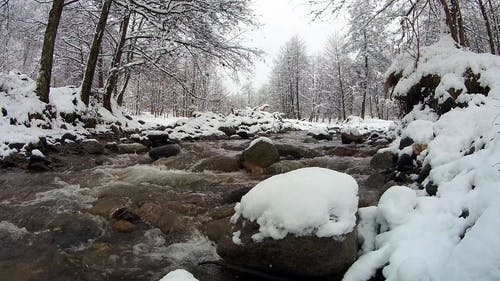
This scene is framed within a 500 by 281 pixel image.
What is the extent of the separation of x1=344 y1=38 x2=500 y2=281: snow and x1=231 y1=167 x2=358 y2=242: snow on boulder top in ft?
0.98

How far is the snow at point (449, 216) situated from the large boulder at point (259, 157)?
2.75m

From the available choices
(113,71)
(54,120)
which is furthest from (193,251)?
(113,71)

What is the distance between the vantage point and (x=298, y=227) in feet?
8.97

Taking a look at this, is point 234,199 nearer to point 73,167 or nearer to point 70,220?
point 70,220

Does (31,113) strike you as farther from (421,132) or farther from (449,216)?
(449,216)

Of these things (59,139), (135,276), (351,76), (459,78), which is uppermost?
(351,76)

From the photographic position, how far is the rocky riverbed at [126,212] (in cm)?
332

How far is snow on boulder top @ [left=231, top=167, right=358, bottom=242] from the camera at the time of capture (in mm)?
2744

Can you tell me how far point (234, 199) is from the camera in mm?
4855

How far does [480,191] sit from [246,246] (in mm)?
1730

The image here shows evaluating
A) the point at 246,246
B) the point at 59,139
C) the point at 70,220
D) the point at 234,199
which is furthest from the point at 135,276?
the point at 59,139

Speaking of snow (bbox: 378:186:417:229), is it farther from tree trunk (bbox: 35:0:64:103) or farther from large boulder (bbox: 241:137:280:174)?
tree trunk (bbox: 35:0:64:103)

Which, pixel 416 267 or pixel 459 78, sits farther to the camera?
pixel 459 78

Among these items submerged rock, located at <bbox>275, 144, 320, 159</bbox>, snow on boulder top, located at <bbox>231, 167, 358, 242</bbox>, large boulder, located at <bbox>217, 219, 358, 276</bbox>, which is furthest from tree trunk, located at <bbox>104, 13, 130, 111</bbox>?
large boulder, located at <bbox>217, 219, 358, 276</bbox>
